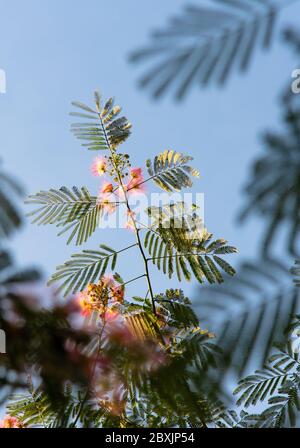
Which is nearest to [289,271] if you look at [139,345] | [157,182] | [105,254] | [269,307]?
[269,307]

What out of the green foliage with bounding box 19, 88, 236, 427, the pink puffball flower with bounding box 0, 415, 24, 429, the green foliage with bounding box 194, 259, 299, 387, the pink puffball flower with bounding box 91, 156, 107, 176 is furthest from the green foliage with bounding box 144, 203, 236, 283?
the green foliage with bounding box 194, 259, 299, 387

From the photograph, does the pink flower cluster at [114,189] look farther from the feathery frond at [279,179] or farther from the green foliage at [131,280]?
the feathery frond at [279,179]

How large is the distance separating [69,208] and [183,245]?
20.6 inches

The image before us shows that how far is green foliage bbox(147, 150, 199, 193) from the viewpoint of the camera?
247cm

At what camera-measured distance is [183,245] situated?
219 cm

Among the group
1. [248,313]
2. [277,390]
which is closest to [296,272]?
[248,313]

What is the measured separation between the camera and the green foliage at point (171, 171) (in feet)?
8.11

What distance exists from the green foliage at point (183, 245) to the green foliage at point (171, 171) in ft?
0.69

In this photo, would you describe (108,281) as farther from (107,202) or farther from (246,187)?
(246,187)

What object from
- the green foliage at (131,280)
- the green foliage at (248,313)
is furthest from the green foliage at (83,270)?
the green foliage at (248,313)

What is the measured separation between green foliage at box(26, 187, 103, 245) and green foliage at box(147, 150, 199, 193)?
11.9 inches

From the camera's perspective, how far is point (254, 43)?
2.33 ft

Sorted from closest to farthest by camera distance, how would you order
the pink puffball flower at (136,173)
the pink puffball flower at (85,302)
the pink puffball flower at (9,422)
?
the pink puffball flower at (85,302), the pink puffball flower at (9,422), the pink puffball flower at (136,173)

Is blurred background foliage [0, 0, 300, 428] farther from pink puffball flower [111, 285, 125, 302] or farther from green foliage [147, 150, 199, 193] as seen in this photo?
green foliage [147, 150, 199, 193]
